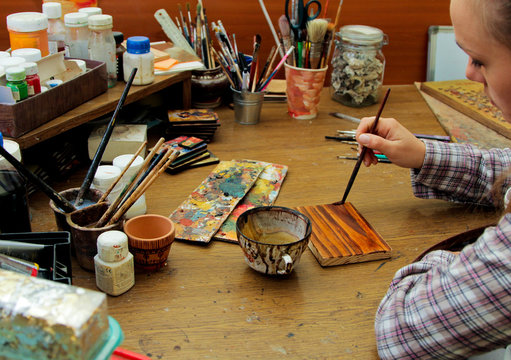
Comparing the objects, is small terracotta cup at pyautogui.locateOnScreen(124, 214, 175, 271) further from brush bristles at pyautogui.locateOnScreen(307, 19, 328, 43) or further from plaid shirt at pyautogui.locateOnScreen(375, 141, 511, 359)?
brush bristles at pyautogui.locateOnScreen(307, 19, 328, 43)

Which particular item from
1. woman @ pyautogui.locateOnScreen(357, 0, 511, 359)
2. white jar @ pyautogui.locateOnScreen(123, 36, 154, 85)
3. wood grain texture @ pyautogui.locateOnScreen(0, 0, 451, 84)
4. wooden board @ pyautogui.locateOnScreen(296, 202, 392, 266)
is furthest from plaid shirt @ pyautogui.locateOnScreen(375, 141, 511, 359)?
wood grain texture @ pyautogui.locateOnScreen(0, 0, 451, 84)

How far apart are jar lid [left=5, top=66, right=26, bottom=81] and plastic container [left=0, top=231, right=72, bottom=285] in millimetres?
349

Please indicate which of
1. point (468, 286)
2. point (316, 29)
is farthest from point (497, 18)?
point (316, 29)

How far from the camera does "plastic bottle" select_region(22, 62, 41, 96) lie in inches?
40.7

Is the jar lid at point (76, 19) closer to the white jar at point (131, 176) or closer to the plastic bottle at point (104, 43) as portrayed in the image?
the plastic bottle at point (104, 43)

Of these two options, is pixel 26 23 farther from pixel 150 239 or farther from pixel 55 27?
pixel 150 239

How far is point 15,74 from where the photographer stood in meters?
0.98

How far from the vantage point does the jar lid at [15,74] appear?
0.98 metres

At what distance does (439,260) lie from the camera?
32.2 inches

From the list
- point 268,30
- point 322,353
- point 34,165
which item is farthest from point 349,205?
point 268,30

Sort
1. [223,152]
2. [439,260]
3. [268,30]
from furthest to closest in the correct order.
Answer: [268,30], [223,152], [439,260]

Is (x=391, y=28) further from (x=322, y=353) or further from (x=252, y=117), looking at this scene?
(x=322, y=353)

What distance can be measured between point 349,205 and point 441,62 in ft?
4.18

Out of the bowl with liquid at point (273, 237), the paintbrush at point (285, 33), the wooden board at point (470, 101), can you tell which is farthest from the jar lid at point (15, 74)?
Result: the wooden board at point (470, 101)
